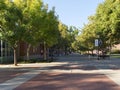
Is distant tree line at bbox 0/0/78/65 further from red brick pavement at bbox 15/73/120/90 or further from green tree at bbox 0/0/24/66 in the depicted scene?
red brick pavement at bbox 15/73/120/90

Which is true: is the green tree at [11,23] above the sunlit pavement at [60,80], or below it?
above

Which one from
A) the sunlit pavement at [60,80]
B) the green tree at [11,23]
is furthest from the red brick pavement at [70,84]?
the green tree at [11,23]

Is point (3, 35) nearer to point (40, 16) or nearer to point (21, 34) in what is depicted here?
point (21, 34)

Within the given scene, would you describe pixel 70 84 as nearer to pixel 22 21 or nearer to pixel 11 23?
pixel 11 23

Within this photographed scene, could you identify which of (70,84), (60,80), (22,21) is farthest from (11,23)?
(70,84)

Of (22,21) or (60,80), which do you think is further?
(22,21)

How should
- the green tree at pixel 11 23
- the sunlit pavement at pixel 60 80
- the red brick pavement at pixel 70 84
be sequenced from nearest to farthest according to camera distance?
the red brick pavement at pixel 70 84
the sunlit pavement at pixel 60 80
the green tree at pixel 11 23

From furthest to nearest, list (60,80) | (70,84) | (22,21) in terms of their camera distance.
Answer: (22,21) → (60,80) → (70,84)

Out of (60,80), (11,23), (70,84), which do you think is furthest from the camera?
(11,23)

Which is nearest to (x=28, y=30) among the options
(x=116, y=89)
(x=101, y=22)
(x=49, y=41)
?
(x=101, y=22)

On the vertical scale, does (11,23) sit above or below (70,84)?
above

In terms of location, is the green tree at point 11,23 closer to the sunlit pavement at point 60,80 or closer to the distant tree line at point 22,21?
the distant tree line at point 22,21

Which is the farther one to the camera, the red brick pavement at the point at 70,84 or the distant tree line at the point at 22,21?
the distant tree line at the point at 22,21

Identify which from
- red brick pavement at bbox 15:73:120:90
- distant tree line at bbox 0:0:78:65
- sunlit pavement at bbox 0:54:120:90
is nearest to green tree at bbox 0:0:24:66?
distant tree line at bbox 0:0:78:65
